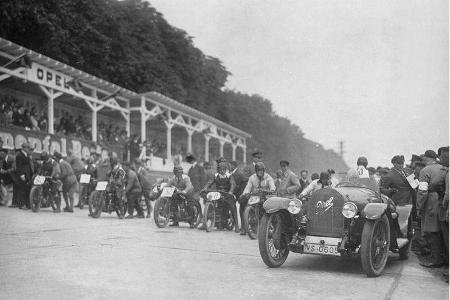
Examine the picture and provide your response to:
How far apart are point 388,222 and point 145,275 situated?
3.28 metres

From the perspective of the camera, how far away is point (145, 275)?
600cm

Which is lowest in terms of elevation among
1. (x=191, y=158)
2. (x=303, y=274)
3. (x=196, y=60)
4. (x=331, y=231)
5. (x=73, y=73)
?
(x=303, y=274)

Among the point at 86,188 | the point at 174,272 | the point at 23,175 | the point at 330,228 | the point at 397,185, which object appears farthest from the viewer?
the point at 86,188

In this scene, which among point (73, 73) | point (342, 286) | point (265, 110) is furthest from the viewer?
point (265, 110)

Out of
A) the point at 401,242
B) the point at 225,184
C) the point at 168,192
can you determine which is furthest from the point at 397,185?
the point at 168,192

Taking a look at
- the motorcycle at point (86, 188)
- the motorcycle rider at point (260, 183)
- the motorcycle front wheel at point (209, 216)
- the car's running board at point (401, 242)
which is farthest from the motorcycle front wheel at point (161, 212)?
the car's running board at point (401, 242)

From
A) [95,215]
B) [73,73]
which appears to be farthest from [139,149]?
[95,215]

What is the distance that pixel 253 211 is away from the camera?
1045 centimetres

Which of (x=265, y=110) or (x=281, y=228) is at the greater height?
(x=265, y=110)

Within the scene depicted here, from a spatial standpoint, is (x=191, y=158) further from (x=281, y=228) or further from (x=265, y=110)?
(x=265, y=110)

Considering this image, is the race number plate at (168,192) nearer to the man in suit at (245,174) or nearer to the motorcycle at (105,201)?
the man in suit at (245,174)

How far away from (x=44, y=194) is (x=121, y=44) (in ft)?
55.7

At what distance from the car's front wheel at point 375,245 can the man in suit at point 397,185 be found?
2436 mm

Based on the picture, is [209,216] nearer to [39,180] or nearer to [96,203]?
[96,203]
